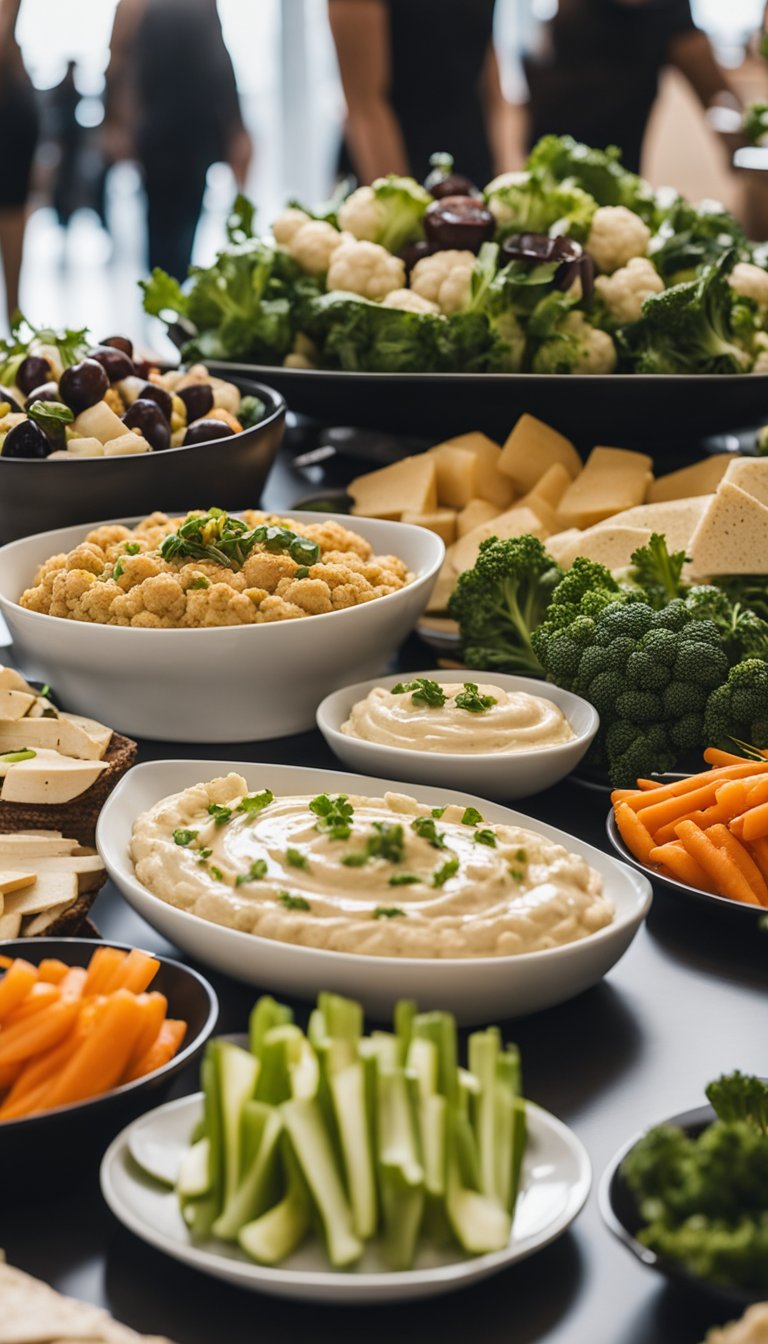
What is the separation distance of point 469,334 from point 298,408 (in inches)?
17.8

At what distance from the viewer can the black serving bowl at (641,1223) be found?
3.52 ft

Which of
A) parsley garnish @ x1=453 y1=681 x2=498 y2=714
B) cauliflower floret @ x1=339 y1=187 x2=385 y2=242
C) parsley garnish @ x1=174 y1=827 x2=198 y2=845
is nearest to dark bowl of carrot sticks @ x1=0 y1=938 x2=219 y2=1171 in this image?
parsley garnish @ x1=174 y1=827 x2=198 y2=845

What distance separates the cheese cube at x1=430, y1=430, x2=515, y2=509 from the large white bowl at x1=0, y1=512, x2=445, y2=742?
0.71m

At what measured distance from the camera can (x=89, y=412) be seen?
267 centimetres

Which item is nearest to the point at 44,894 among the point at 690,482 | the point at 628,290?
the point at 690,482

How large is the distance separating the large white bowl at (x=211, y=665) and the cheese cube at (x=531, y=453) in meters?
0.77

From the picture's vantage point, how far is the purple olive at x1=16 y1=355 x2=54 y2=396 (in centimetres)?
278

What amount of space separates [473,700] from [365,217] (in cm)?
201

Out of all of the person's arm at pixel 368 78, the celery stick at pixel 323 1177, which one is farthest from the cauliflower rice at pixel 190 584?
the person's arm at pixel 368 78

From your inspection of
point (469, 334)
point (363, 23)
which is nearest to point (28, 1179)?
point (469, 334)

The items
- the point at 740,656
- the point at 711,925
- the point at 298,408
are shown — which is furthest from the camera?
the point at 298,408

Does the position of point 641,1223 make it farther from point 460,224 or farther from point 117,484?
point 460,224

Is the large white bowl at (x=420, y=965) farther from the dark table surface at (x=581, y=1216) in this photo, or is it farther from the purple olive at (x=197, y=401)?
the purple olive at (x=197, y=401)

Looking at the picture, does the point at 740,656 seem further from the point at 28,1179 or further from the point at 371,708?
the point at 28,1179
